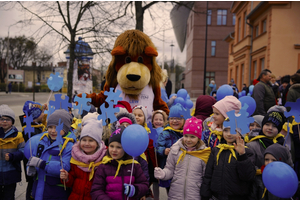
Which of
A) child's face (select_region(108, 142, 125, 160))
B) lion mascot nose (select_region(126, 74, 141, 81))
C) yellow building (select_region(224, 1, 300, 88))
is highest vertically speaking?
yellow building (select_region(224, 1, 300, 88))

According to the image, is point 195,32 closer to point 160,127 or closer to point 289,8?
point 289,8

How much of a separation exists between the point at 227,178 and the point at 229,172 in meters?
0.06

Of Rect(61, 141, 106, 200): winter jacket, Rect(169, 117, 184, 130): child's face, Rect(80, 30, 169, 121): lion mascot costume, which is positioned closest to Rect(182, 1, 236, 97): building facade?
Rect(80, 30, 169, 121): lion mascot costume

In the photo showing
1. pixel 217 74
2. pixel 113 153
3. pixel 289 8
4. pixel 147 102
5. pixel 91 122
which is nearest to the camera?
pixel 113 153

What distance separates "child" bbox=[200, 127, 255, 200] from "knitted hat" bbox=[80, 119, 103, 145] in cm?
117

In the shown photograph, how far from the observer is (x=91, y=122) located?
2711mm

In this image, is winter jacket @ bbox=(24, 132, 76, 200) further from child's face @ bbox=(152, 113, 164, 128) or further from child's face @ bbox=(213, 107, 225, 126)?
child's face @ bbox=(213, 107, 225, 126)

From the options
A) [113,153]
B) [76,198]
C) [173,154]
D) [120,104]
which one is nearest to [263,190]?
[173,154]

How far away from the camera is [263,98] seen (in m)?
→ 4.75

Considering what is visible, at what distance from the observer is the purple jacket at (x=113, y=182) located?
Result: 2.38 m

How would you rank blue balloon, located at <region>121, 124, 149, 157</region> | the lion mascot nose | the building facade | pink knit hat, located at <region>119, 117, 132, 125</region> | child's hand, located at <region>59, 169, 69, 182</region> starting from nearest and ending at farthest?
blue balloon, located at <region>121, 124, 149, 157</region> → child's hand, located at <region>59, 169, 69, 182</region> → pink knit hat, located at <region>119, 117, 132, 125</region> → the lion mascot nose → the building facade

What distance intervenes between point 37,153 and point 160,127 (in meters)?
1.75

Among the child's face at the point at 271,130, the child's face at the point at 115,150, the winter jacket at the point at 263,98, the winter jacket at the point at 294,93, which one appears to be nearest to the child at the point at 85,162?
the child's face at the point at 115,150

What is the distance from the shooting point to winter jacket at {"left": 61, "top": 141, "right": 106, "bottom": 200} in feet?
8.44
